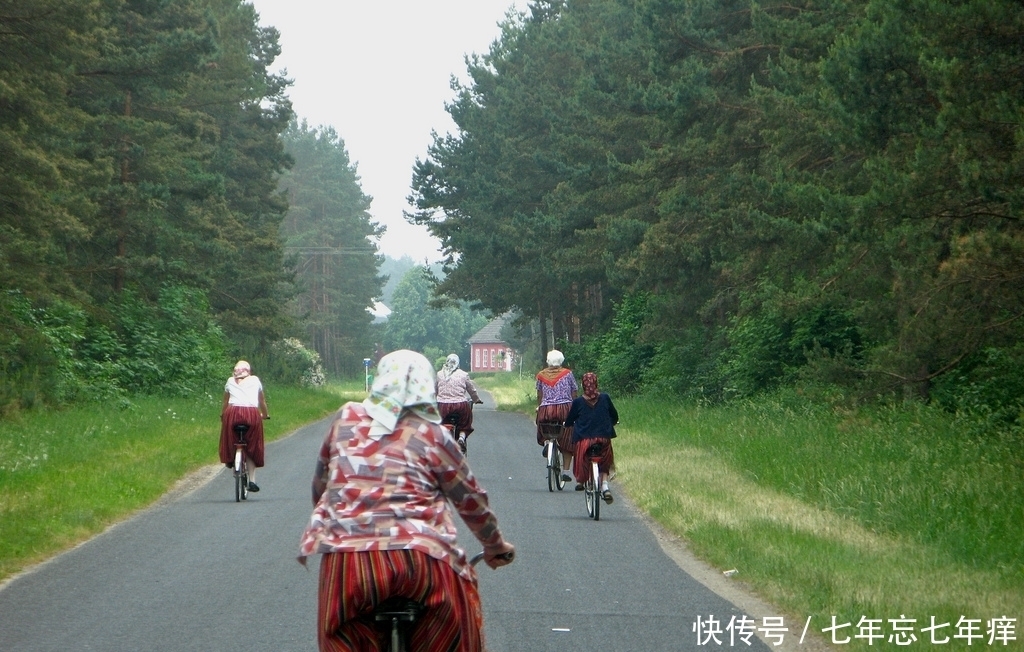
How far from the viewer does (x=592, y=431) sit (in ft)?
50.5

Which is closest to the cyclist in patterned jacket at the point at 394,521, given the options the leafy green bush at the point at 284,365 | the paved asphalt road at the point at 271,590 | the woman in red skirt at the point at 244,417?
the paved asphalt road at the point at 271,590

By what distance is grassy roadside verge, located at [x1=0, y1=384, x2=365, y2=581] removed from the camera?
1312cm

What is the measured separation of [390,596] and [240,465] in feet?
41.6

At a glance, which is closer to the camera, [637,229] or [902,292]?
[902,292]

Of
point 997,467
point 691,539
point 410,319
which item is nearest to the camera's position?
point 691,539

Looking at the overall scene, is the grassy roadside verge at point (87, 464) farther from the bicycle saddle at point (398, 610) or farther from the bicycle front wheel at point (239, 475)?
the bicycle saddle at point (398, 610)

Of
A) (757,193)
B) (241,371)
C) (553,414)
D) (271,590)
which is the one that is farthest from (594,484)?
(757,193)

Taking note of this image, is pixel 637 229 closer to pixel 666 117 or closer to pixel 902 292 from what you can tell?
pixel 666 117

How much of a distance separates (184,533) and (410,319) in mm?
106848

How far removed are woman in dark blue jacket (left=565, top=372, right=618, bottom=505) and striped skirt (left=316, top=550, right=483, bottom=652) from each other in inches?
409

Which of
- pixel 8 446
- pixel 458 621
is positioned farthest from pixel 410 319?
pixel 458 621

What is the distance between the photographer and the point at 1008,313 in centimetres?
1677

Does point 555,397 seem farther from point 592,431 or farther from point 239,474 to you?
point 239,474

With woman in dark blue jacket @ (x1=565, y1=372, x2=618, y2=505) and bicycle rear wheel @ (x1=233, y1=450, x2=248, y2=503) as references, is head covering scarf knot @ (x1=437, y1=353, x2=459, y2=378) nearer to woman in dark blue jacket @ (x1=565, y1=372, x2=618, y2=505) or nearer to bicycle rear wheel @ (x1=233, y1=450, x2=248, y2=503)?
bicycle rear wheel @ (x1=233, y1=450, x2=248, y2=503)
